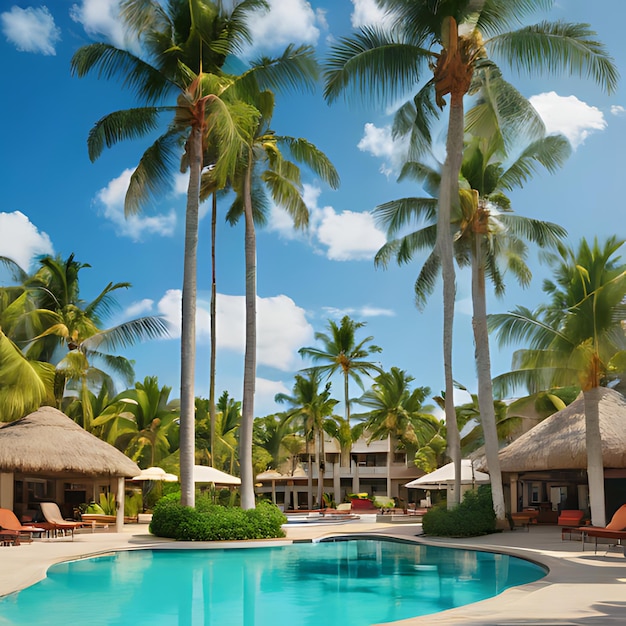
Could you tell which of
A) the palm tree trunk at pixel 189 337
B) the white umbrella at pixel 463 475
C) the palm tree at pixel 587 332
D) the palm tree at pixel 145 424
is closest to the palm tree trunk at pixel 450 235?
the palm tree at pixel 587 332

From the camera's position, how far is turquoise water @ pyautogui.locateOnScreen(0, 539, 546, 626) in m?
10.0

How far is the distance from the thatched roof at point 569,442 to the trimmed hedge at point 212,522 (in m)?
8.50

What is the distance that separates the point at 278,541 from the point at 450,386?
636 centimetres

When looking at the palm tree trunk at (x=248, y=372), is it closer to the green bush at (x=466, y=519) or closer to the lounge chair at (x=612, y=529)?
the green bush at (x=466, y=519)

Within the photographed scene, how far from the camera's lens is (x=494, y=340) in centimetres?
2230

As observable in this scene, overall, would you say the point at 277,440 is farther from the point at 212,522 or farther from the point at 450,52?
the point at 450,52

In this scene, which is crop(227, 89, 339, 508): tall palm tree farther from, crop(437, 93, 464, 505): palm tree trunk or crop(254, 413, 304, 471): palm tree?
crop(254, 413, 304, 471): palm tree

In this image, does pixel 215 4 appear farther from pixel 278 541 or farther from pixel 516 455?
pixel 516 455

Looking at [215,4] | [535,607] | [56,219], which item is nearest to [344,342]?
[56,219]

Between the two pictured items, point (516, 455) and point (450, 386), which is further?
point (516, 455)

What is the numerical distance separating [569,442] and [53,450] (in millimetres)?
14979

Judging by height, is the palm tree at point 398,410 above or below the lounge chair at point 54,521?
above

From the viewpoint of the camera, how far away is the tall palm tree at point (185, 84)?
18953 millimetres

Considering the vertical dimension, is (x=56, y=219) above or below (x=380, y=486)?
above
